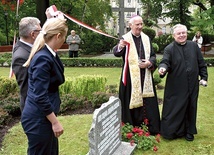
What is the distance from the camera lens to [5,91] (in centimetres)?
759

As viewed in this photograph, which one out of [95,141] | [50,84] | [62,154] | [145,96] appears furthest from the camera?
[145,96]

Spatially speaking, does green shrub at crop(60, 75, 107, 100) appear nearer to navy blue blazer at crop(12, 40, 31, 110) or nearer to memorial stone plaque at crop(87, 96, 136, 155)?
memorial stone plaque at crop(87, 96, 136, 155)

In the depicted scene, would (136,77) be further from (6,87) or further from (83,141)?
(6,87)

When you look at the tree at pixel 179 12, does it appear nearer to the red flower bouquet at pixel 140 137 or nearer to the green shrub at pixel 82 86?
the green shrub at pixel 82 86

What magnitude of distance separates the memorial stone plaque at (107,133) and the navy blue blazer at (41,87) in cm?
79

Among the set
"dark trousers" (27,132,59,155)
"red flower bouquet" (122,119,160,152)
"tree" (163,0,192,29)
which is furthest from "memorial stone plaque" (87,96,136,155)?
"tree" (163,0,192,29)

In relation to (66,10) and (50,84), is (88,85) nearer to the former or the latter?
(50,84)

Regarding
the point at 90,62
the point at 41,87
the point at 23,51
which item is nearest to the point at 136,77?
the point at 23,51

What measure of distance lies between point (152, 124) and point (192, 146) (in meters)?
0.71

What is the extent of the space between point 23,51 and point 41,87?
1.19 metres

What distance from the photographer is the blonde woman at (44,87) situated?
2.57 metres

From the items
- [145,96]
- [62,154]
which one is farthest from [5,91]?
[145,96]

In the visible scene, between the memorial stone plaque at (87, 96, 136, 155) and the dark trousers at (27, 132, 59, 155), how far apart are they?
2.22 feet

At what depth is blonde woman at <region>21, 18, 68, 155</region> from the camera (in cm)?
257
